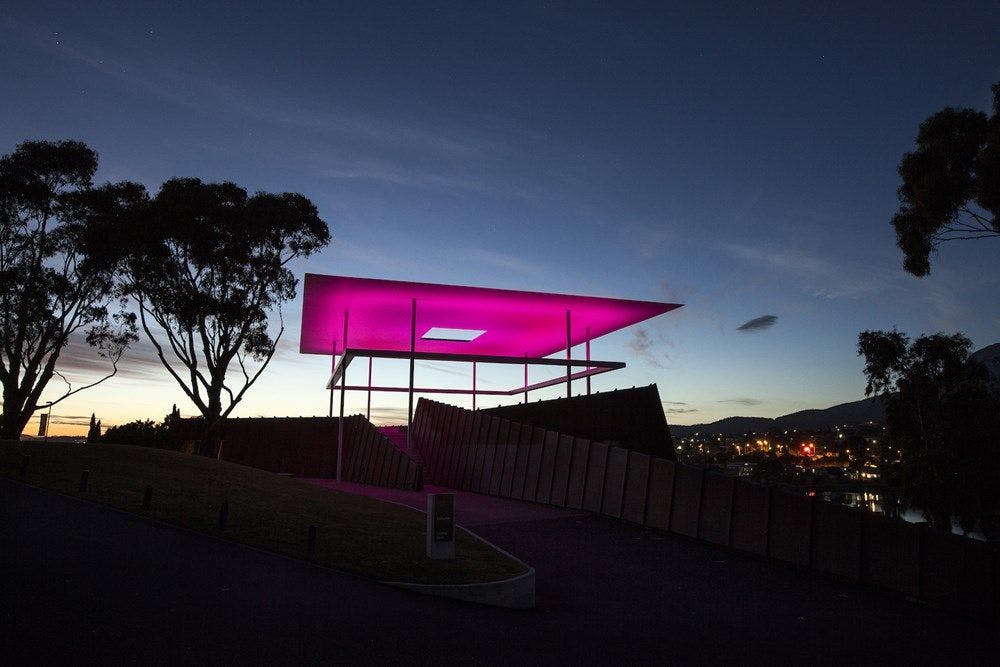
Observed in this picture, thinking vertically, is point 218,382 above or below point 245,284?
below

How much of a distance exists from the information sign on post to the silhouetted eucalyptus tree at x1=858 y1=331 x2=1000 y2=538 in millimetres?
8362

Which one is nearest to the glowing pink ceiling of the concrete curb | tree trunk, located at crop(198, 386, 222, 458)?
tree trunk, located at crop(198, 386, 222, 458)

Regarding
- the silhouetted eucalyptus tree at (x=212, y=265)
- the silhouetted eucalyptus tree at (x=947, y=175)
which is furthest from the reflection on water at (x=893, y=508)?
the silhouetted eucalyptus tree at (x=212, y=265)

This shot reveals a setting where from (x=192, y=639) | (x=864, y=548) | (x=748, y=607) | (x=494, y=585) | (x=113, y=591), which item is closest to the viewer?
(x=192, y=639)

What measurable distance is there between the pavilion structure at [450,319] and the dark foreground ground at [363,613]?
1069 centimetres

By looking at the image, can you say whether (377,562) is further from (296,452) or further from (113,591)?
(296,452)

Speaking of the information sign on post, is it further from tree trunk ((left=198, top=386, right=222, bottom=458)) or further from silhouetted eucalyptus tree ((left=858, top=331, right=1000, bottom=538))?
tree trunk ((left=198, top=386, right=222, bottom=458))

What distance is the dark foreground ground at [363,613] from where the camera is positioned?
559 cm

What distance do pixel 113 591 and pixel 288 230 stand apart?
2057 cm

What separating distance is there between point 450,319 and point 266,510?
1332cm

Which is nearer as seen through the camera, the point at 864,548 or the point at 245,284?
the point at 864,548

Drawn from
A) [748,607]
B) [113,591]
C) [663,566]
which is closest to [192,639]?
[113,591]

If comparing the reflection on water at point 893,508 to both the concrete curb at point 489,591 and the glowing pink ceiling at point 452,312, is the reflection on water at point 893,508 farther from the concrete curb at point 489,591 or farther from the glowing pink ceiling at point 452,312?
the glowing pink ceiling at point 452,312

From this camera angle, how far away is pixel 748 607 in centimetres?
899
